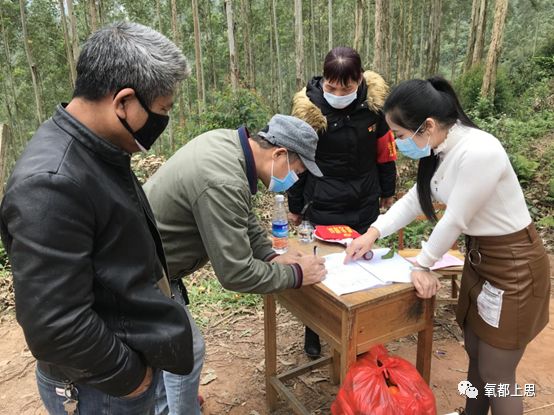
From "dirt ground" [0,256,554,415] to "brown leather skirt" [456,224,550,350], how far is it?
4.19 feet

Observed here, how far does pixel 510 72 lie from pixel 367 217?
43.5ft

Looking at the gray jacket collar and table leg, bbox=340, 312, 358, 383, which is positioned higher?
the gray jacket collar

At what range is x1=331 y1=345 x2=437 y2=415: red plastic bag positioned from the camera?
1917 mm

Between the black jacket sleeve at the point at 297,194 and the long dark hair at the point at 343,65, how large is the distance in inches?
29.4

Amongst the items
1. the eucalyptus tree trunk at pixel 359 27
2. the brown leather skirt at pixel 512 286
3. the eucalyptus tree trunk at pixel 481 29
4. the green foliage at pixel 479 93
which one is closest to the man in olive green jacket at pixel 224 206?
the brown leather skirt at pixel 512 286

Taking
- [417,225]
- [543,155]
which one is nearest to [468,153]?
[417,225]

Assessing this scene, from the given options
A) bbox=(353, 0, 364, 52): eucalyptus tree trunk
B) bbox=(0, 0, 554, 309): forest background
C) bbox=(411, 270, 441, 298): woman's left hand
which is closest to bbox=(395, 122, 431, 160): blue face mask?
bbox=(411, 270, 441, 298): woman's left hand

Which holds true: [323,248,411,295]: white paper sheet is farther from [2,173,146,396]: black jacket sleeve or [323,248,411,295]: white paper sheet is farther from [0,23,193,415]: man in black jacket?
[2,173,146,396]: black jacket sleeve

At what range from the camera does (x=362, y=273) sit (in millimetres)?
2203

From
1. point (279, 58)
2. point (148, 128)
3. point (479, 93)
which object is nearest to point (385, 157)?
point (148, 128)

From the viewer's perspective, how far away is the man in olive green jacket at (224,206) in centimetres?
183

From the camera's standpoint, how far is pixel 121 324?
51.0 inches

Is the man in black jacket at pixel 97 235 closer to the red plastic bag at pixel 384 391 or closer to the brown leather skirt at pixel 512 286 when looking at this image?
the red plastic bag at pixel 384 391

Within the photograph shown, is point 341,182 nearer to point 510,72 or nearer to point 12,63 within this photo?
point 510,72
